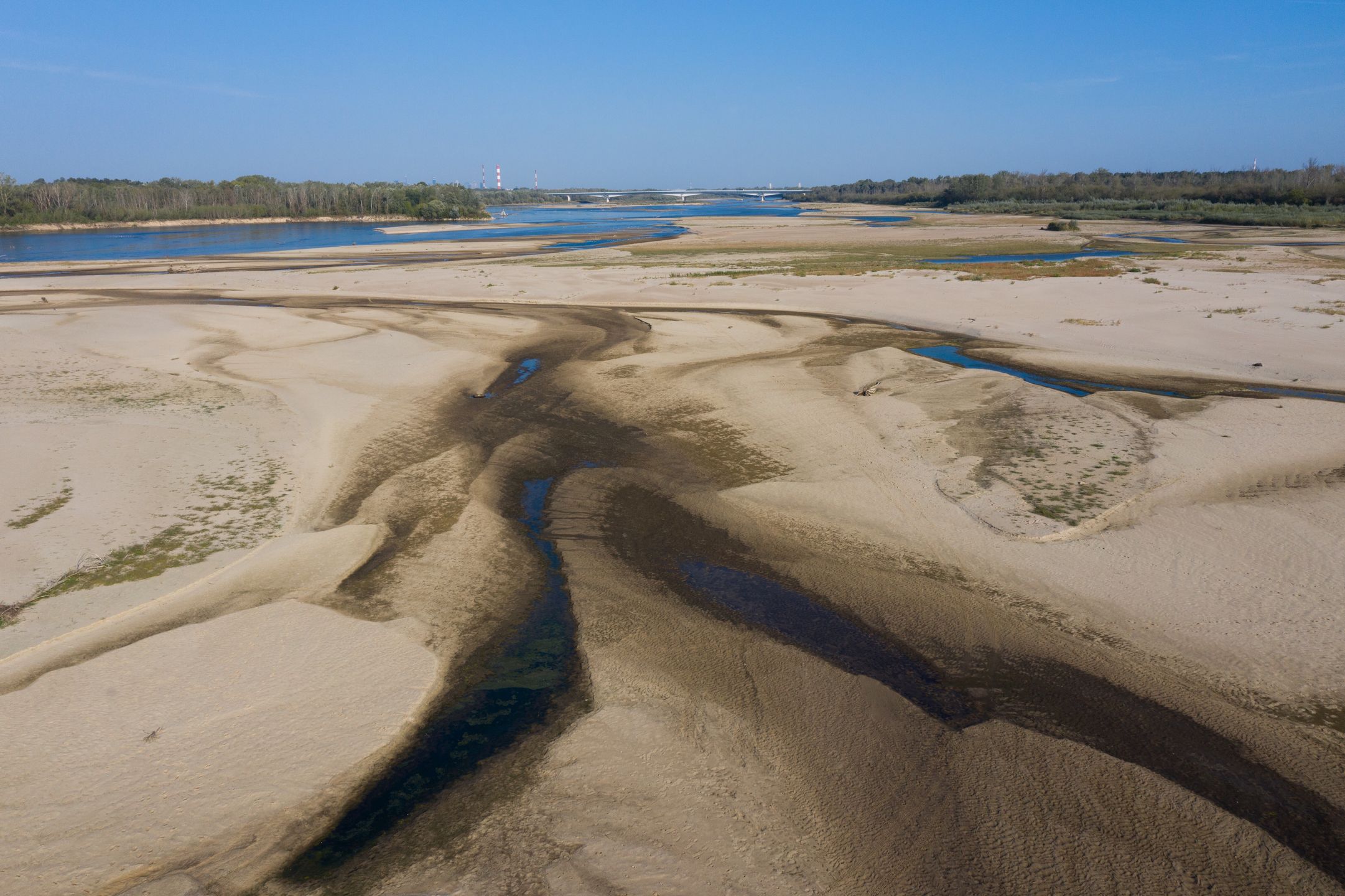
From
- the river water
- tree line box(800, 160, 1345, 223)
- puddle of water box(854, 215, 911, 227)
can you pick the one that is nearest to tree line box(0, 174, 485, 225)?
the river water

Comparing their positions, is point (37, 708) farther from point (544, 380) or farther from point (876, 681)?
point (544, 380)

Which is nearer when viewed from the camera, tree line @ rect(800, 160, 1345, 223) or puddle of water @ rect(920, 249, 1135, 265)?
puddle of water @ rect(920, 249, 1135, 265)

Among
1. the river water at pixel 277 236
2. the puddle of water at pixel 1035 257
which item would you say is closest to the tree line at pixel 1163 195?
the puddle of water at pixel 1035 257

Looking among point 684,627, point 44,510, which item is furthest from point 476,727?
point 44,510

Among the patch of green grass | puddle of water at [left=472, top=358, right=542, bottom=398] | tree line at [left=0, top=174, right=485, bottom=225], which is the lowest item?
the patch of green grass

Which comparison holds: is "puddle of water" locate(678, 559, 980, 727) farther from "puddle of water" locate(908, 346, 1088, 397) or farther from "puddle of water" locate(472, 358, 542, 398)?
"puddle of water" locate(908, 346, 1088, 397)

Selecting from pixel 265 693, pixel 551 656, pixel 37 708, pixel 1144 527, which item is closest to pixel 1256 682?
pixel 1144 527
